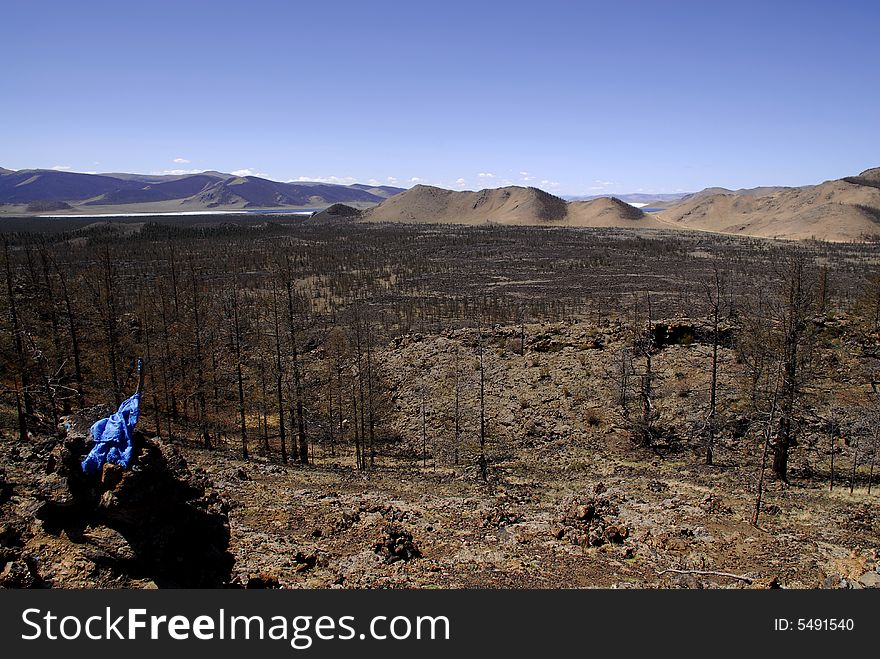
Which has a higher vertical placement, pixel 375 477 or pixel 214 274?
pixel 214 274

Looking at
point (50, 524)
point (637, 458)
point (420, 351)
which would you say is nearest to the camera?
point (50, 524)

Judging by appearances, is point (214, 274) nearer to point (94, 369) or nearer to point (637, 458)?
point (94, 369)

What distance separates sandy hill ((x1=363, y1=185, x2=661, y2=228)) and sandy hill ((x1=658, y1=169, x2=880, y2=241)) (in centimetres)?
1970

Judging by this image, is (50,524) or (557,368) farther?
(557,368)

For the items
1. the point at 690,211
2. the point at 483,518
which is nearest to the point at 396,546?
the point at 483,518

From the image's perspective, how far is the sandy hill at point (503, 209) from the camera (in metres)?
140

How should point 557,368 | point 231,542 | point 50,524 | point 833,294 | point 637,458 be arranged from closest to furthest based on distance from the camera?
point 50,524 < point 231,542 < point 637,458 < point 557,368 < point 833,294

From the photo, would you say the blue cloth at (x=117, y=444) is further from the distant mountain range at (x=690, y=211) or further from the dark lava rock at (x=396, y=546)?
the distant mountain range at (x=690, y=211)

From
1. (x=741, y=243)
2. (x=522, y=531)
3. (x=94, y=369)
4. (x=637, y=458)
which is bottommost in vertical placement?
(x=637, y=458)

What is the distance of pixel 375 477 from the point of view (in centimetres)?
1766

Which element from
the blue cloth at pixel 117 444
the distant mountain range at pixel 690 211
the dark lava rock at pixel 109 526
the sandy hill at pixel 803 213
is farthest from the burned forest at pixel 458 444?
the distant mountain range at pixel 690 211

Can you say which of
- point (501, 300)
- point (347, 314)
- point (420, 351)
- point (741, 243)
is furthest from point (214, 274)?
point (741, 243)

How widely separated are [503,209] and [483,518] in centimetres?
15476

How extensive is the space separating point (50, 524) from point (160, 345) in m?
17.0
